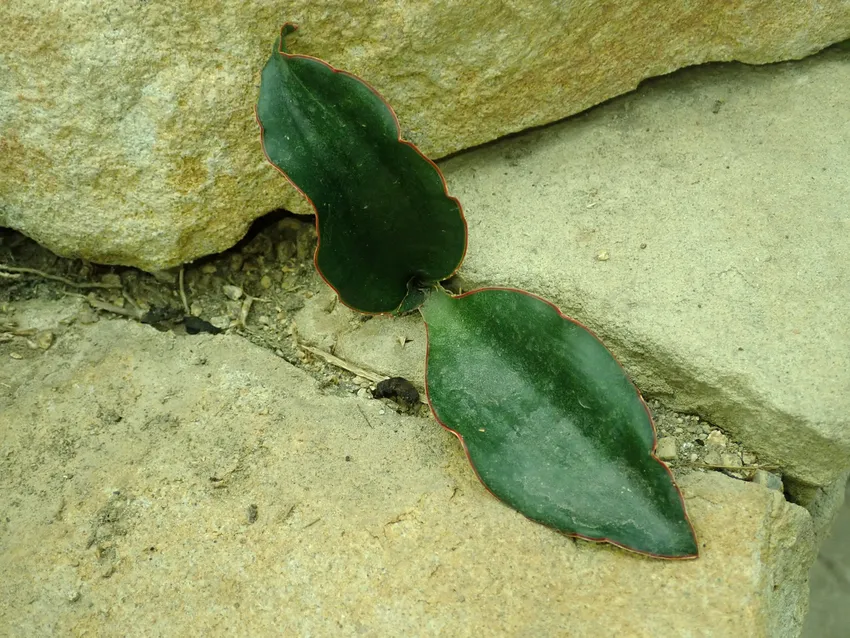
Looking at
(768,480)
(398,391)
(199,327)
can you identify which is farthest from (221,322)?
(768,480)

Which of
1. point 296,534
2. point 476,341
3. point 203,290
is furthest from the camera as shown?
point 203,290

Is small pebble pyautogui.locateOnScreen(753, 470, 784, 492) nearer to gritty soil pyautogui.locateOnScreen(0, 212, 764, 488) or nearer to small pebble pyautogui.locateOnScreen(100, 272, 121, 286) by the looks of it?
gritty soil pyautogui.locateOnScreen(0, 212, 764, 488)

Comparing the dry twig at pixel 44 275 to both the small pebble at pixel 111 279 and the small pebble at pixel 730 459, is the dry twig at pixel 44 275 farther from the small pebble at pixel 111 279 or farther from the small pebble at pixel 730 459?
the small pebble at pixel 730 459

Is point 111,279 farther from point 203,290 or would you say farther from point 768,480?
point 768,480

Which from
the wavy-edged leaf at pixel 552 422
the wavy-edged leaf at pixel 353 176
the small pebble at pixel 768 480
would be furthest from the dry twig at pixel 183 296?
the small pebble at pixel 768 480

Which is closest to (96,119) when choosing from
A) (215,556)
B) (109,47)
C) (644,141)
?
(109,47)

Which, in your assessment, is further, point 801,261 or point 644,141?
point 644,141

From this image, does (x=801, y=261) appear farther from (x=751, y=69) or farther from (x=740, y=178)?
(x=751, y=69)
